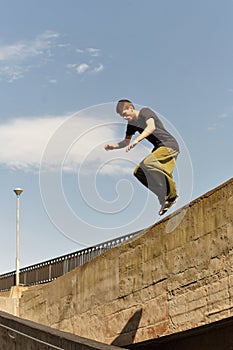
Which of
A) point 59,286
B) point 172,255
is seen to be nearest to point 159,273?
point 172,255

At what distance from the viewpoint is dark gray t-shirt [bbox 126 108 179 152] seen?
35.3ft

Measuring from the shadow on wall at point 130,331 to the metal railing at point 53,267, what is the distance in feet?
25.7

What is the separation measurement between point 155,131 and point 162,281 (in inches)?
104

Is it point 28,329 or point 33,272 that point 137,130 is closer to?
point 28,329

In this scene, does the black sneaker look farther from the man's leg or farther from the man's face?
the man's face

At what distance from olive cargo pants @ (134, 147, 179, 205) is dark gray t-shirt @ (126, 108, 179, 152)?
8 cm

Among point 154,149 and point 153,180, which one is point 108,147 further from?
point 153,180

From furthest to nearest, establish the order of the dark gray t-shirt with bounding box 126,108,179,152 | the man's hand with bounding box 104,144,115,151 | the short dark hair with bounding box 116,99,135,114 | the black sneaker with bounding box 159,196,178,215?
the black sneaker with bounding box 159,196,178,215, the man's hand with bounding box 104,144,115,151, the dark gray t-shirt with bounding box 126,108,179,152, the short dark hair with bounding box 116,99,135,114

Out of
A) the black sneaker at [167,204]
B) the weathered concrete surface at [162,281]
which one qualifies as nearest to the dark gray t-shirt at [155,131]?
the black sneaker at [167,204]

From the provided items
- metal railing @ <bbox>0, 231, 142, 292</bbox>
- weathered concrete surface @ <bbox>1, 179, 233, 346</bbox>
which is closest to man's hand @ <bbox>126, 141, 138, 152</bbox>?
weathered concrete surface @ <bbox>1, 179, 233, 346</bbox>

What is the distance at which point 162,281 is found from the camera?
40.3 ft

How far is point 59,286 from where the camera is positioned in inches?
676

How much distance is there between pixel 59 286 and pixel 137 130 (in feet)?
23.2

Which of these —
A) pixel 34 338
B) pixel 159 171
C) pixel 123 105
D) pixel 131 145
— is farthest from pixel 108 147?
pixel 34 338
